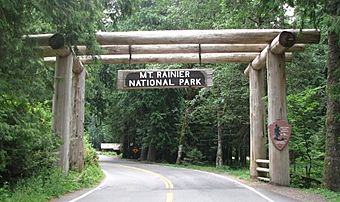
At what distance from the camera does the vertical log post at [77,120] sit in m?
18.1

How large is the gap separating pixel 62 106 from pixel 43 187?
3.61 meters

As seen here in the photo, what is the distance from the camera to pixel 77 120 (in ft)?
61.2

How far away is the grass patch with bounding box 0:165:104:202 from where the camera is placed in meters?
10.3

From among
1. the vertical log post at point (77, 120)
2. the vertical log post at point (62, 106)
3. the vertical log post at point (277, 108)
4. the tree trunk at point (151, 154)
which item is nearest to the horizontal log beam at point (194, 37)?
the vertical log post at point (277, 108)

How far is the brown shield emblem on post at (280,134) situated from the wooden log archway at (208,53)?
0.18 meters

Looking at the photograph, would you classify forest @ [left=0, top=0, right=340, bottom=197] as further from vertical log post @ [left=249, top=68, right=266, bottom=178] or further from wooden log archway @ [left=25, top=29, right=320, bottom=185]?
vertical log post @ [left=249, top=68, right=266, bottom=178]

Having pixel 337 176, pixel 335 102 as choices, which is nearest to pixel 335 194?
pixel 337 176

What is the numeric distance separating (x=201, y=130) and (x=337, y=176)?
26.2m

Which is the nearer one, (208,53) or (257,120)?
(208,53)

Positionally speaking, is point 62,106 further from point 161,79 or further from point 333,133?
point 333,133

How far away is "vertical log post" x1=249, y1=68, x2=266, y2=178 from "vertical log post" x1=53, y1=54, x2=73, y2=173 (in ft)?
25.1

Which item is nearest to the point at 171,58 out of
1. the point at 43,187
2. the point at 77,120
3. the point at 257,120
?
the point at 257,120

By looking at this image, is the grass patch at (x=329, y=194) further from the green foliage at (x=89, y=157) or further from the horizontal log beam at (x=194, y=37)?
the green foliage at (x=89, y=157)

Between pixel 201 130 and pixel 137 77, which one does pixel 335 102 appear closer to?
pixel 137 77
